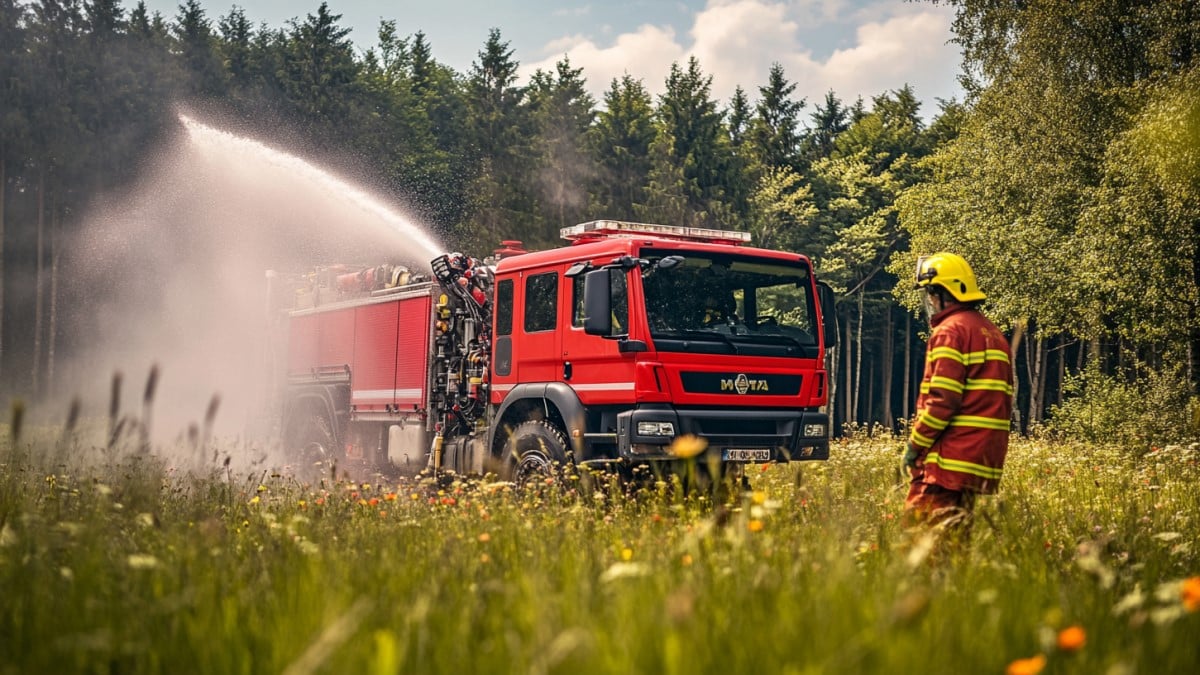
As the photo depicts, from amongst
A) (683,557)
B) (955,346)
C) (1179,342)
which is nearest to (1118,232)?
(1179,342)

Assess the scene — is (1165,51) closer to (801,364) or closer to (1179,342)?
(1179,342)

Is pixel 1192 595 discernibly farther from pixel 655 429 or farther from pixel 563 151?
pixel 563 151

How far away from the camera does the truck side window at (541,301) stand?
10.2 m

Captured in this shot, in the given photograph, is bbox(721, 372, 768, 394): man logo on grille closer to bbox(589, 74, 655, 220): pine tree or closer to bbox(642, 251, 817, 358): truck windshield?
bbox(642, 251, 817, 358): truck windshield

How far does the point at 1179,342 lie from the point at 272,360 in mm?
18944

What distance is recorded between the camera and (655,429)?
911 cm

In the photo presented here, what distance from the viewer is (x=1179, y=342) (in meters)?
23.7

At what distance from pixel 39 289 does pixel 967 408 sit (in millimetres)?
38457

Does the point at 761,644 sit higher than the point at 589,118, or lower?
lower

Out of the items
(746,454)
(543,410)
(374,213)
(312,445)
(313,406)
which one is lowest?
(312,445)

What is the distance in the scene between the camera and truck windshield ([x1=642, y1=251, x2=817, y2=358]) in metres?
9.47

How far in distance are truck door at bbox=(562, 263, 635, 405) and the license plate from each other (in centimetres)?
100

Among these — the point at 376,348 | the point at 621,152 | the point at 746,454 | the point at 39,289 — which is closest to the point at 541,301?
the point at 746,454

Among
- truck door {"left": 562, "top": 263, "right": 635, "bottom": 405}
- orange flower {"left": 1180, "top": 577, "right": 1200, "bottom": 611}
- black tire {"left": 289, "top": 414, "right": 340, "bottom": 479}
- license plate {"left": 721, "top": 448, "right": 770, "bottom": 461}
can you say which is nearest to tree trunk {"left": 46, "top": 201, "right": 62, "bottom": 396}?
black tire {"left": 289, "top": 414, "right": 340, "bottom": 479}
